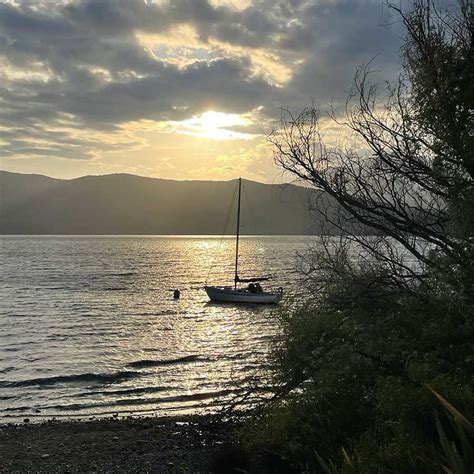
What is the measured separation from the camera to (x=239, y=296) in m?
56.5

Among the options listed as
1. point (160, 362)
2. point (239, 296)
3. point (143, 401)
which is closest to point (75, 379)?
point (143, 401)

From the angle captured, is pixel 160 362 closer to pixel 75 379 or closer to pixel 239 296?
pixel 75 379

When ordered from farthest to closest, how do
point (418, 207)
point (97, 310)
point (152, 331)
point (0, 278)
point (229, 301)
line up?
point (0, 278) < point (229, 301) < point (97, 310) < point (152, 331) < point (418, 207)

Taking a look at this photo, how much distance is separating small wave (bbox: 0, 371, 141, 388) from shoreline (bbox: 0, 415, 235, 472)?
573 cm

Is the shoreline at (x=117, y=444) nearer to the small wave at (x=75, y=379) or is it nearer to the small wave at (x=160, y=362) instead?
the small wave at (x=75, y=379)

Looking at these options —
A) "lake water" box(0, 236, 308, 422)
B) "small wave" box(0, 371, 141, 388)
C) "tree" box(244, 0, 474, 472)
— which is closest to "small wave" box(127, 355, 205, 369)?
"lake water" box(0, 236, 308, 422)

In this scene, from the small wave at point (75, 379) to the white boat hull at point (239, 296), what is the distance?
3078 centimetres

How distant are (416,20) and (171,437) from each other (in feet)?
43.0

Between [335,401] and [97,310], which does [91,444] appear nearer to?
[335,401]

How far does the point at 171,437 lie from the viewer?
1616 cm

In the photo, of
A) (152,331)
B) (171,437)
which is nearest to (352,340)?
(171,437)

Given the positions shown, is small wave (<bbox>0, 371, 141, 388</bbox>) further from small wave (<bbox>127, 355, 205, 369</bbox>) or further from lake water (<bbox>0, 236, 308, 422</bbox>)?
small wave (<bbox>127, 355, 205, 369</bbox>)

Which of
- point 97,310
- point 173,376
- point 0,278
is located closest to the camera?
point 173,376

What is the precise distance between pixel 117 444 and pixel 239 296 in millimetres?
40968
